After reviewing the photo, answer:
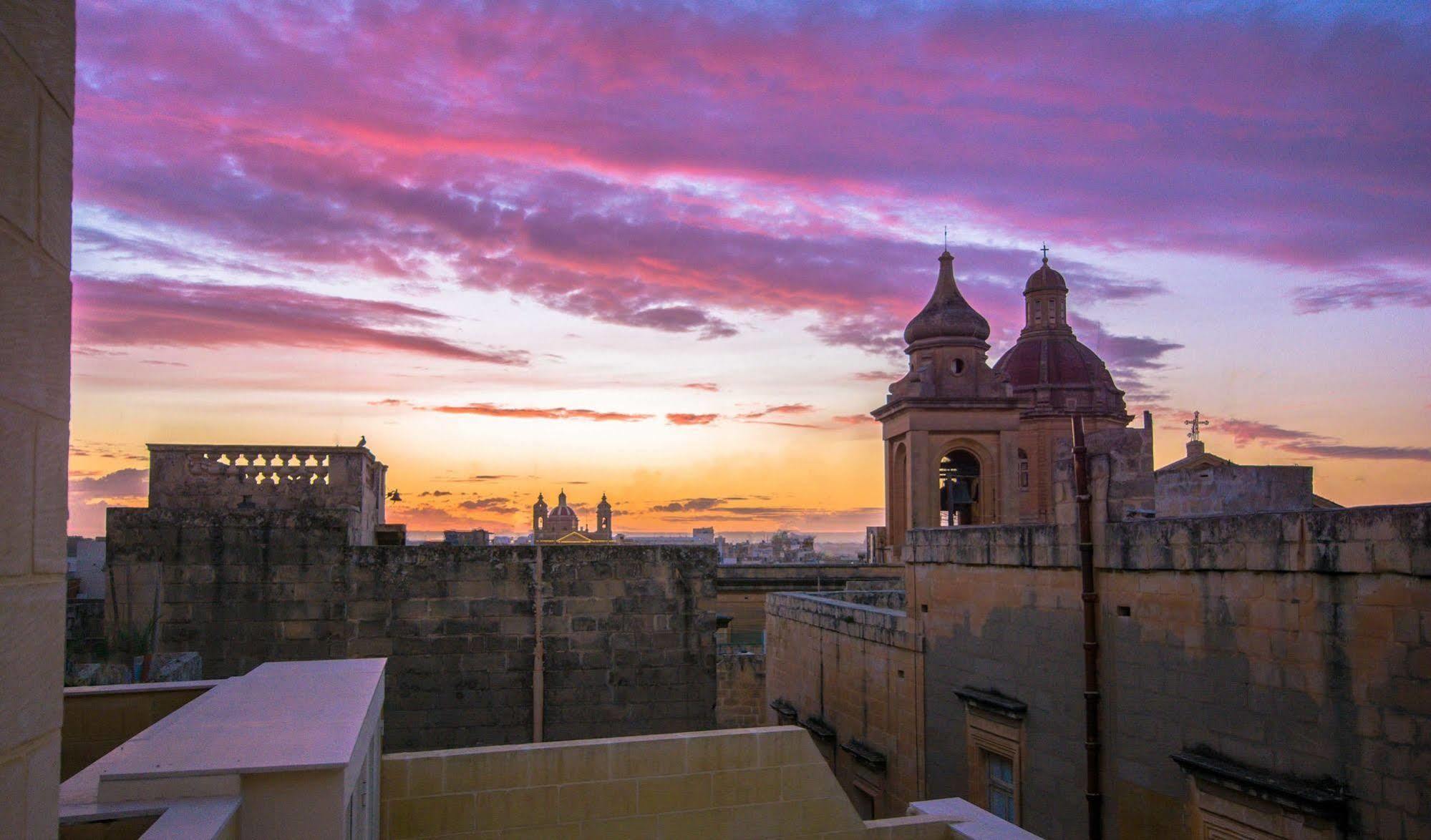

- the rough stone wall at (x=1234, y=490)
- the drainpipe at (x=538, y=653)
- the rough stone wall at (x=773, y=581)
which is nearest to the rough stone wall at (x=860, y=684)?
the rough stone wall at (x=1234, y=490)

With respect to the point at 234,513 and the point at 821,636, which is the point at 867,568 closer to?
the point at 821,636

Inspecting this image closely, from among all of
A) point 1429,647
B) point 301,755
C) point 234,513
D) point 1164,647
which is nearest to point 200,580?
point 234,513

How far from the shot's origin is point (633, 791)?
7.52 m

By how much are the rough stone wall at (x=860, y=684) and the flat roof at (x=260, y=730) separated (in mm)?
9641

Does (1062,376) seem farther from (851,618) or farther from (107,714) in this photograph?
(107,714)

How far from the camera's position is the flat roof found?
3.93m

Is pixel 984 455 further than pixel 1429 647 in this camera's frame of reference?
Yes

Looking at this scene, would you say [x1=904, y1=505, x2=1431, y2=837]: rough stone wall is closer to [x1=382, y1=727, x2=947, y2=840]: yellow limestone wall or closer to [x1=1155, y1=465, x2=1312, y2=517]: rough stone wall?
[x1=1155, y1=465, x2=1312, y2=517]: rough stone wall

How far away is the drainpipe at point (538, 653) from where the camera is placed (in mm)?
12477

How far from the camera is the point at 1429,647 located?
6.71 meters

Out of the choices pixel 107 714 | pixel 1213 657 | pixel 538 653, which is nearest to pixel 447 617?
pixel 538 653

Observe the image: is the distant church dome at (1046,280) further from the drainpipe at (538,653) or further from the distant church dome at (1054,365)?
the drainpipe at (538,653)

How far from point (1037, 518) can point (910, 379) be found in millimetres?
10142

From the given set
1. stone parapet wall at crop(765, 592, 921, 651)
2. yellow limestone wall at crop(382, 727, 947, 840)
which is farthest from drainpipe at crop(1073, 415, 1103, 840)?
stone parapet wall at crop(765, 592, 921, 651)
